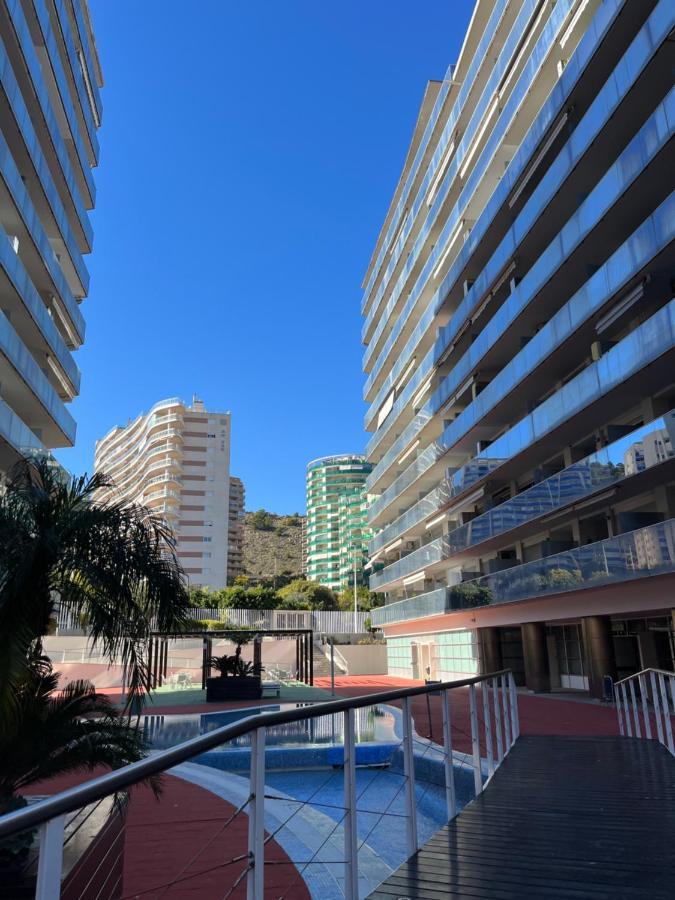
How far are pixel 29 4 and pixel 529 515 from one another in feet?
83.5

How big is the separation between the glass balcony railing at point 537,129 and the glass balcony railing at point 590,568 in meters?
11.3

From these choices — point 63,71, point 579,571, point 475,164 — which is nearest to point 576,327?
point 579,571

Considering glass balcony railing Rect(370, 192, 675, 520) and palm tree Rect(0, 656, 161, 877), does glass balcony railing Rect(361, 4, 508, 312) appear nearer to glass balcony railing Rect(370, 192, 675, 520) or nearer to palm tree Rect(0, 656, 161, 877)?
glass balcony railing Rect(370, 192, 675, 520)

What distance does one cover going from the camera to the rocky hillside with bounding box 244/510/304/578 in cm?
16400

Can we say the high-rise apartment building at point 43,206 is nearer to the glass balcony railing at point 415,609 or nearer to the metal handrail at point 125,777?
the glass balcony railing at point 415,609

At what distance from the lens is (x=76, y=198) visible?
30.3m

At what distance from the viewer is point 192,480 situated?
309ft

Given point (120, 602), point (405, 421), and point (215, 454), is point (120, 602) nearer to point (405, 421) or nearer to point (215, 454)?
point (405, 421)

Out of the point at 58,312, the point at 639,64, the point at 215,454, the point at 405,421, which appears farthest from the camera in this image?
the point at 215,454

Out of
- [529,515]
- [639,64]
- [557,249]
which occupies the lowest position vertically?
[529,515]

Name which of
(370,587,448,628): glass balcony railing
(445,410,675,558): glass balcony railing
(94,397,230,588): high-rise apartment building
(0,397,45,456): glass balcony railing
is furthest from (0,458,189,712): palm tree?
(94,397,230,588): high-rise apartment building

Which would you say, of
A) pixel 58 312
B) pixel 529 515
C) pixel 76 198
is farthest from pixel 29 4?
pixel 529 515

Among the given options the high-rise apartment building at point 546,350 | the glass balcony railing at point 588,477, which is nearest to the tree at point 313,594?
the high-rise apartment building at point 546,350

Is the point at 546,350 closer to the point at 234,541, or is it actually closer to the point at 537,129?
the point at 537,129
